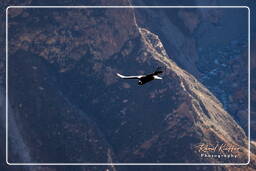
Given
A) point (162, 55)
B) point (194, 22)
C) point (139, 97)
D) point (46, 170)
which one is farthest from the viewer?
point (194, 22)

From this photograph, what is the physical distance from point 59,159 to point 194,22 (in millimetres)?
47319

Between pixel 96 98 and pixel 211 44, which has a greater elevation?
pixel 96 98

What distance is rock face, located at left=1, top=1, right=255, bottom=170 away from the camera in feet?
303

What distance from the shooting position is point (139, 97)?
97.4m

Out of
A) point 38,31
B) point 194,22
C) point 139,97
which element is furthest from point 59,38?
point 194,22

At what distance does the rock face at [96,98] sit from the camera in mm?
92375

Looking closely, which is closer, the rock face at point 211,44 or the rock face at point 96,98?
the rock face at point 96,98

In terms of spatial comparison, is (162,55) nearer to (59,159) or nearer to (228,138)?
(228,138)

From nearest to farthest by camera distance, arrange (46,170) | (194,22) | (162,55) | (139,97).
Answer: (46,170) → (139,97) → (162,55) → (194,22)

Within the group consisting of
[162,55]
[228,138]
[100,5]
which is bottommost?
[228,138]

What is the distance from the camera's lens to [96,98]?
319 ft

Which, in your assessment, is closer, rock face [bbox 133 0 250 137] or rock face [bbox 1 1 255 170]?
rock face [bbox 1 1 255 170]

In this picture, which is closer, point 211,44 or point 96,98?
point 96,98

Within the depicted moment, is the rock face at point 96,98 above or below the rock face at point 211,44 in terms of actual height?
above
